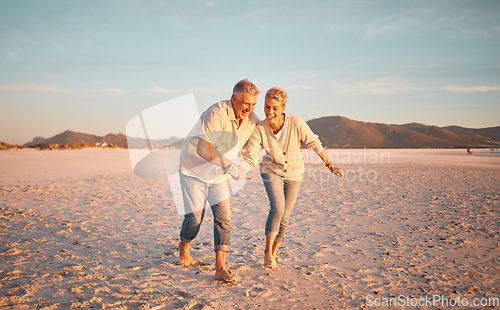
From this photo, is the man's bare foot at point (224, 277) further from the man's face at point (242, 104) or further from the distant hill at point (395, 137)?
the distant hill at point (395, 137)

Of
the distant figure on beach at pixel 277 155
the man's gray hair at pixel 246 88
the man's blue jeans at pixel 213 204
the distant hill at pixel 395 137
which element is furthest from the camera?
the distant hill at pixel 395 137

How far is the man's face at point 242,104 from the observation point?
337 cm

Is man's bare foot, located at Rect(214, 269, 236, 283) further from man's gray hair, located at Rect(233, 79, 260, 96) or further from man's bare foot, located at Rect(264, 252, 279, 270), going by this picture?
man's gray hair, located at Rect(233, 79, 260, 96)

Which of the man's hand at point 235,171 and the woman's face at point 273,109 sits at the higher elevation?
the woman's face at point 273,109

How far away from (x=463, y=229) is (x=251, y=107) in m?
5.12

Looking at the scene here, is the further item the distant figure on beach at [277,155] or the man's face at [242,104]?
the distant figure on beach at [277,155]

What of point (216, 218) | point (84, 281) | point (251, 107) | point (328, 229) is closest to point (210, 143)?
point (251, 107)

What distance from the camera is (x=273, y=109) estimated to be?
371 cm

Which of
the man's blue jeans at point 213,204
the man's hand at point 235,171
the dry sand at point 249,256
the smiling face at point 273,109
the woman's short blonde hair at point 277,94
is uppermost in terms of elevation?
the woman's short blonde hair at point 277,94

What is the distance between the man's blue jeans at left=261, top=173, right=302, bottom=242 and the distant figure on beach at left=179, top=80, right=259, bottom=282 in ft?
1.80

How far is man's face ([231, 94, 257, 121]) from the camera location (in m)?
3.37

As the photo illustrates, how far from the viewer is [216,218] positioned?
11.9 ft

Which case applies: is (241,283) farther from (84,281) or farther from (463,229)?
(463,229)

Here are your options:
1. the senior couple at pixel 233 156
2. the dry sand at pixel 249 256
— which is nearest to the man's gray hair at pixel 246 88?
the senior couple at pixel 233 156
